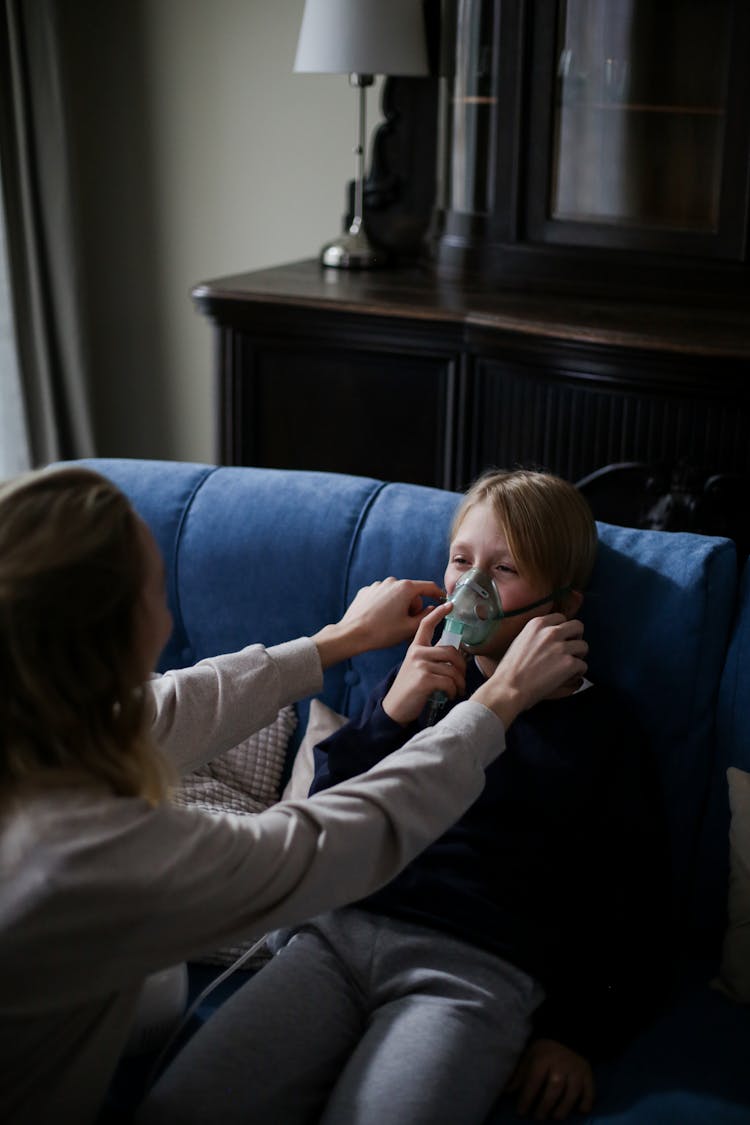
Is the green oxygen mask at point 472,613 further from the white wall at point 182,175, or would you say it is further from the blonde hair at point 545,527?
the white wall at point 182,175

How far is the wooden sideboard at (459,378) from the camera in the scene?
236cm

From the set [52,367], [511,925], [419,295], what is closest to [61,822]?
[511,925]

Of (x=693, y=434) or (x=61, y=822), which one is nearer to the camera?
(x=61, y=822)

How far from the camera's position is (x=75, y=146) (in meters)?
3.67

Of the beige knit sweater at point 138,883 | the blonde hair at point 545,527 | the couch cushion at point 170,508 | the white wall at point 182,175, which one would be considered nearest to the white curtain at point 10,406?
the white wall at point 182,175

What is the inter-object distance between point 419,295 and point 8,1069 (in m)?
Answer: 1.98

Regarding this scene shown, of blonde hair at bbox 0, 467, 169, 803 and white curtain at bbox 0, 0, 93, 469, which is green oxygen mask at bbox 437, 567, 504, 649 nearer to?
blonde hair at bbox 0, 467, 169, 803

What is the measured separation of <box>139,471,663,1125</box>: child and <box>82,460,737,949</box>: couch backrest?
0.08 m

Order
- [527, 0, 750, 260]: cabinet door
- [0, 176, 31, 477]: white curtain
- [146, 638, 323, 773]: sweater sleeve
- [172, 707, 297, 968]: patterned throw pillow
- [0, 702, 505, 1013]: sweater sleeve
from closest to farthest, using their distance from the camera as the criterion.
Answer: [0, 702, 505, 1013]: sweater sleeve < [146, 638, 323, 773]: sweater sleeve < [172, 707, 297, 968]: patterned throw pillow < [527, 0, 750, 260]: cabinet door < [0, 176, 31, 477]: white curtain

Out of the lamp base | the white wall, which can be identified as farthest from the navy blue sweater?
the white wall

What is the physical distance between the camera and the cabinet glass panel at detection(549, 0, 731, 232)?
8.47ft

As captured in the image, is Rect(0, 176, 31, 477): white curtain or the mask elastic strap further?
Rect(0, 176, 31, 477): white curtain

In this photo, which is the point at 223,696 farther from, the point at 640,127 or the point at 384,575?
the point at 640,127

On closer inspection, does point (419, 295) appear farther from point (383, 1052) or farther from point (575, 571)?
point (383, 1052)
